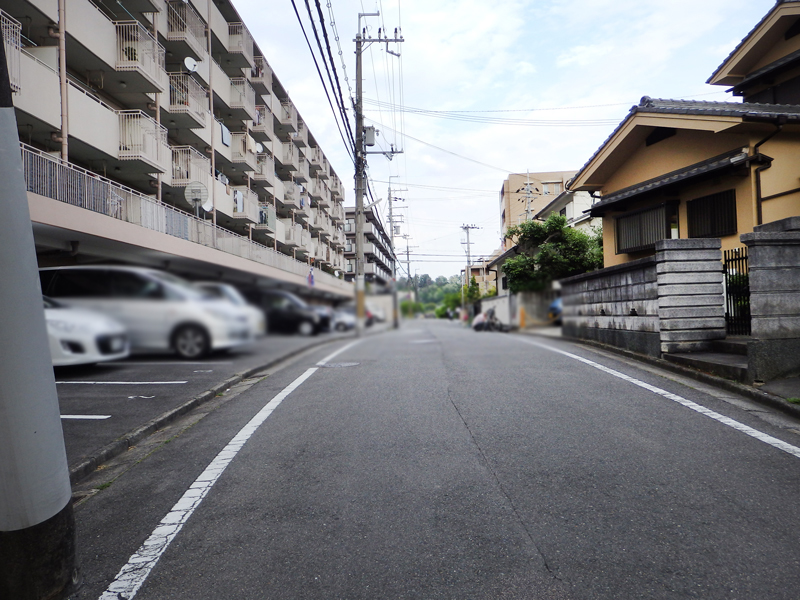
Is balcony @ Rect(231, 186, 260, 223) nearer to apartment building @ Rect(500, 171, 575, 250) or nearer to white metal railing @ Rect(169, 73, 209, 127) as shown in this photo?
white metal railing @ Rect(169, 73, 209, 127)

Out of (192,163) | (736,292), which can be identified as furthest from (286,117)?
(736,292)

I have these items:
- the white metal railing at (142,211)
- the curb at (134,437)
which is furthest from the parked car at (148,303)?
the curb at (134,437)

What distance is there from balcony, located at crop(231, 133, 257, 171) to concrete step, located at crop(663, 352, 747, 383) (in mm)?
5969

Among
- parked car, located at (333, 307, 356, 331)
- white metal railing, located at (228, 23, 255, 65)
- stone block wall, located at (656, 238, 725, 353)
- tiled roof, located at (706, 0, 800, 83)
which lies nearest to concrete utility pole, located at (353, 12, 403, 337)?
parked car, located at (333, 307, 356, 331)

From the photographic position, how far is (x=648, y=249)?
528 inches

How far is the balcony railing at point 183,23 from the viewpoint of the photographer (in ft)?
6.16

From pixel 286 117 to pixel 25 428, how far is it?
362cm

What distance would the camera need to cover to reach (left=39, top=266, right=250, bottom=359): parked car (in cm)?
113

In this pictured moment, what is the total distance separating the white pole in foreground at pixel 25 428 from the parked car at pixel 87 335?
1.44ft

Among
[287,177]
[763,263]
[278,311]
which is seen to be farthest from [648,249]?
[278,311]

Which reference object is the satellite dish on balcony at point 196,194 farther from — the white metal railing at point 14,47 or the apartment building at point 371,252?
the white metal railing at point 14,47

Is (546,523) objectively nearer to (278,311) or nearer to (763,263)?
(278,311)

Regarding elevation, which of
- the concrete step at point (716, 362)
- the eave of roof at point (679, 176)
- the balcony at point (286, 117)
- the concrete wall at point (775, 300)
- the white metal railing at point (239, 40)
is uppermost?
the eave of roof at point (679, 176)

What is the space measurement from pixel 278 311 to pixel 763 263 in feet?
21.2
